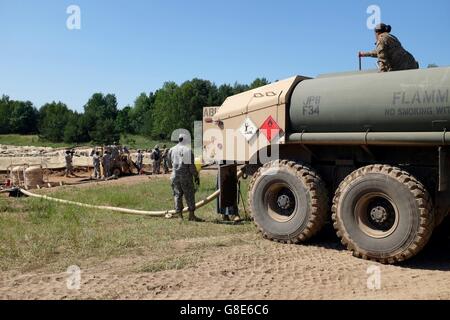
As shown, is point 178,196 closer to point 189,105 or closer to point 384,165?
point 384,165

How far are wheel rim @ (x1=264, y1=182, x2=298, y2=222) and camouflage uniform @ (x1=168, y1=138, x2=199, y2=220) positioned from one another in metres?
2.53

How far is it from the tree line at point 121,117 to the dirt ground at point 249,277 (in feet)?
199

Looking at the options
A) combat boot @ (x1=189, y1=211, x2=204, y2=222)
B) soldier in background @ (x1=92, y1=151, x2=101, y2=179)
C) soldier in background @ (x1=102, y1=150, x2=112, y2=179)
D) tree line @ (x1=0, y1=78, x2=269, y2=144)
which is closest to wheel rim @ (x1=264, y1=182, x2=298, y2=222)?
combat boot @ (x1=189, y1=211, x2=204, y2=222)

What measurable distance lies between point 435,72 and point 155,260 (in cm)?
413

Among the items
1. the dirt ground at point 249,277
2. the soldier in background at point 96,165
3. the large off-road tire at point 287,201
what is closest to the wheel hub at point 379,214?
the dirt ground at point 249,277

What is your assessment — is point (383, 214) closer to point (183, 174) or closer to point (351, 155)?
point (351, 155)

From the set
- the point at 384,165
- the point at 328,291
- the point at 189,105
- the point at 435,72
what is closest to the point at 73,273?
Result: the point at 328,291

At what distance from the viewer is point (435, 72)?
19.7 ft

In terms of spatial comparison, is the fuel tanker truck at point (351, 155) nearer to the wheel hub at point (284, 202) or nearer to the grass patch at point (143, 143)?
the wheel hub at point (284, 202)

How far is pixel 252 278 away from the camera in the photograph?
5.58 m

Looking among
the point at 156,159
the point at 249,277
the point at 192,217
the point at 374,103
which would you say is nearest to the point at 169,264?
the point at 249,277
